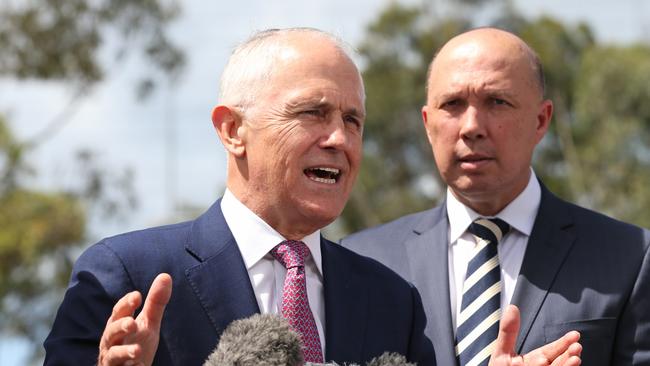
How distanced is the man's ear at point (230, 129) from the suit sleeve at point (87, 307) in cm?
69

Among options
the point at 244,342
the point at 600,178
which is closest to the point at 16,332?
the point at 600,178

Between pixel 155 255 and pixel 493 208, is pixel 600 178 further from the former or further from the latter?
pixel 155 255

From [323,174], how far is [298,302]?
52cm

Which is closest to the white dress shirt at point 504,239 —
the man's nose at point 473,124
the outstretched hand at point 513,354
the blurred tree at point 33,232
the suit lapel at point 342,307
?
the man's nose at point 473,124

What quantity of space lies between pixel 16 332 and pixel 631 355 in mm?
21475

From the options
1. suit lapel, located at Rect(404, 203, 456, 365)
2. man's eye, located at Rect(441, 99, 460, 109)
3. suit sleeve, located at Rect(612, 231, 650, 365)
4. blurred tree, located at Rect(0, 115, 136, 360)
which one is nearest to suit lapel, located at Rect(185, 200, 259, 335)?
suit lapel, located at Rect(404, 203, 456, 365)

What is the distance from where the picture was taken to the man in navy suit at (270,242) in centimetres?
416

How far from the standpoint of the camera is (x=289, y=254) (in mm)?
4430

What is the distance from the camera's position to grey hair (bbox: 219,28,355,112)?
4.51m

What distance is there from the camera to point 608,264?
18.9 ft

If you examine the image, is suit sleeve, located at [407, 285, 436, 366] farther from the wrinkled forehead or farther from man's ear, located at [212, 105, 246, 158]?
the wrinkled forehead

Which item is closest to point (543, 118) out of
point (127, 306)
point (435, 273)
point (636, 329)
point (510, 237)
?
point (510, 237)

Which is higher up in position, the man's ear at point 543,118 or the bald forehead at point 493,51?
the bald forehead at point 493,51

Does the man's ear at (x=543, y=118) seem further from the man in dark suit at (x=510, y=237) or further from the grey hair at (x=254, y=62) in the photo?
the grey hair at (x=254, y=62)
